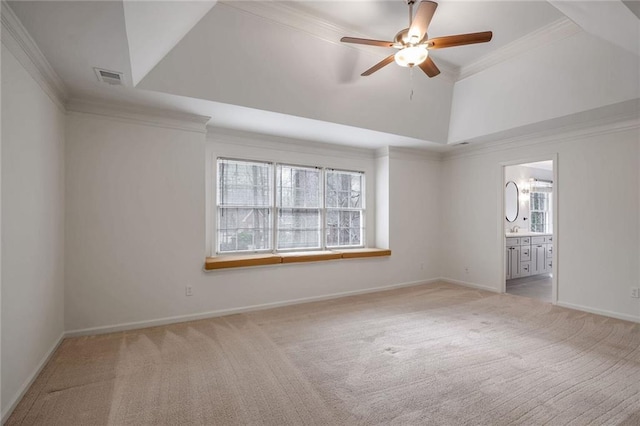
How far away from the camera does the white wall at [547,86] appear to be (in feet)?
10.2

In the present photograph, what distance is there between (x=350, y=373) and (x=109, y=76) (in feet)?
10.7

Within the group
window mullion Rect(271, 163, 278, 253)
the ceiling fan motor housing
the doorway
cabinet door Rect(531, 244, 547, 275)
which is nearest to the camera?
the ceiling fan motor housing

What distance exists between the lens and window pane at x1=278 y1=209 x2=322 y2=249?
4746mm

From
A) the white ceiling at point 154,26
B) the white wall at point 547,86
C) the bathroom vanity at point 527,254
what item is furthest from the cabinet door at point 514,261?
the white ceiling at point 154,26

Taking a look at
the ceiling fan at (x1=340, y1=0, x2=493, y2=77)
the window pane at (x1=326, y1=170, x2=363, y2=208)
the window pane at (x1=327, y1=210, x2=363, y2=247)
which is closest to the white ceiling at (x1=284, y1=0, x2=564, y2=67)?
the ceiling fan at (x1=340, y1=0, x2=493, y2=77)

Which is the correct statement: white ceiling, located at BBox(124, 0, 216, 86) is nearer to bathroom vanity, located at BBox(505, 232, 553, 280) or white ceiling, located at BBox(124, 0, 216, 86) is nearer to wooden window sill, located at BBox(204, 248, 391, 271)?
wooden window sill, located at BBox(204, 248, 391, 271)

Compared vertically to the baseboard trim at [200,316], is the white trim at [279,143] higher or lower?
higher

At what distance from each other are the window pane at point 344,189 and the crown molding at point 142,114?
7.21 ft

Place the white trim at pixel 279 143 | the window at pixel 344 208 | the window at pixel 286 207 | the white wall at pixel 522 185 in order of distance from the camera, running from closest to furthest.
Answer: the white trim at pixel 279 143 < the window at pixel 286 207 < the window at pixel 344 208 < the white wall at pixel 522 185

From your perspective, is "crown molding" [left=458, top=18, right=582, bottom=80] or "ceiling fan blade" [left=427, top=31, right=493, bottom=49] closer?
"ceiling fan blade" [left=427, top=31, right=493, bottom=49]

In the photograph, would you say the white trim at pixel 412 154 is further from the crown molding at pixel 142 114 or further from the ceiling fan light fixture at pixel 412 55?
the crown molding at pixel 142 114

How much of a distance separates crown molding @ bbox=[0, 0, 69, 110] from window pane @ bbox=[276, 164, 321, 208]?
2.63m

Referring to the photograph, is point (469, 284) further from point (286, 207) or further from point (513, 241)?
point (286, 207)

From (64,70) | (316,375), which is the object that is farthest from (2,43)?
(316,375)
